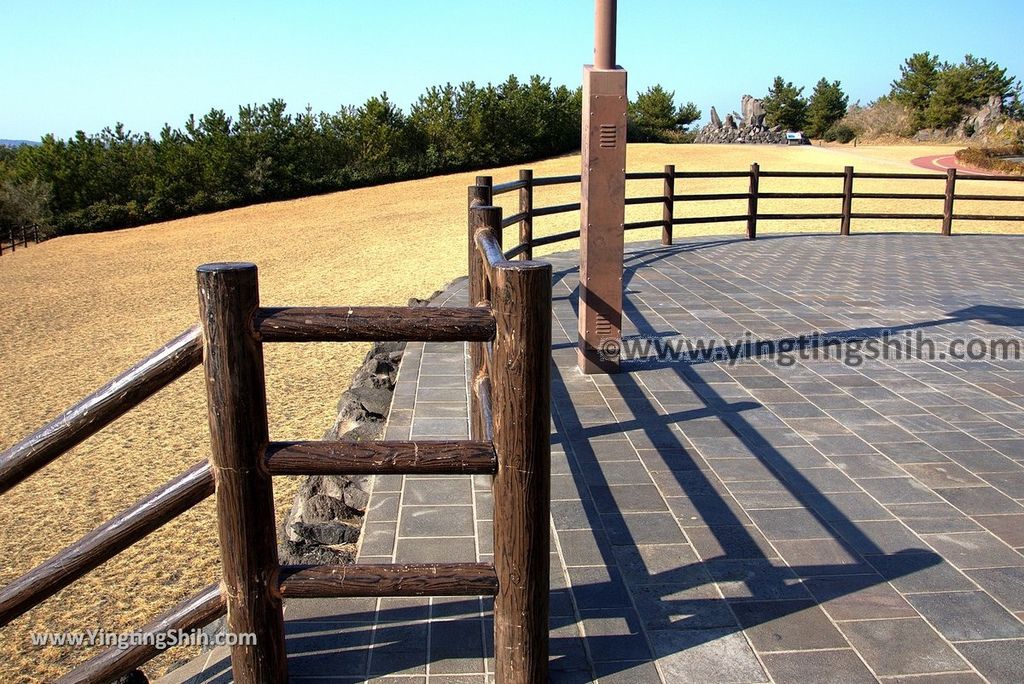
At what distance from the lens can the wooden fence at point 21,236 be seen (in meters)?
27.5

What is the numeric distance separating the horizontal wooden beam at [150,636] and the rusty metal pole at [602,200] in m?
4.01

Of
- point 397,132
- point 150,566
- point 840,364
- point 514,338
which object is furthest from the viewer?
point 397,132

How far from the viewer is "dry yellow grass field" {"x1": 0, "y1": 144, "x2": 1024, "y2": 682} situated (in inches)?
193

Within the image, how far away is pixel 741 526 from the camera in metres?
3.92

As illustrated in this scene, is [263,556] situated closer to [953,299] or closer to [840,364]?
[840,364]

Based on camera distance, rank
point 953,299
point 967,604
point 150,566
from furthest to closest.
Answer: point 953,299 → point 150,566 → point 967,604

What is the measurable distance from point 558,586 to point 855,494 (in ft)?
5.77

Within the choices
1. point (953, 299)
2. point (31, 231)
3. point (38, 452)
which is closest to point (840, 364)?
point (953, 299)

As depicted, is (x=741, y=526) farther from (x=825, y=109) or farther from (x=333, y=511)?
(x=825, y=109)

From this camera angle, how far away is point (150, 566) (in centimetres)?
496

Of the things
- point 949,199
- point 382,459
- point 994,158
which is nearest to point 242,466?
point 382,459

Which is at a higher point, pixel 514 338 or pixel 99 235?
pixel 514 338

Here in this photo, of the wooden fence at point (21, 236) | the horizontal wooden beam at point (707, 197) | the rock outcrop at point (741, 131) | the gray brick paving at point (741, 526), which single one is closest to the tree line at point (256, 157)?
the wooden fence at point (21, 236)

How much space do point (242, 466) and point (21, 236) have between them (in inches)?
1194
